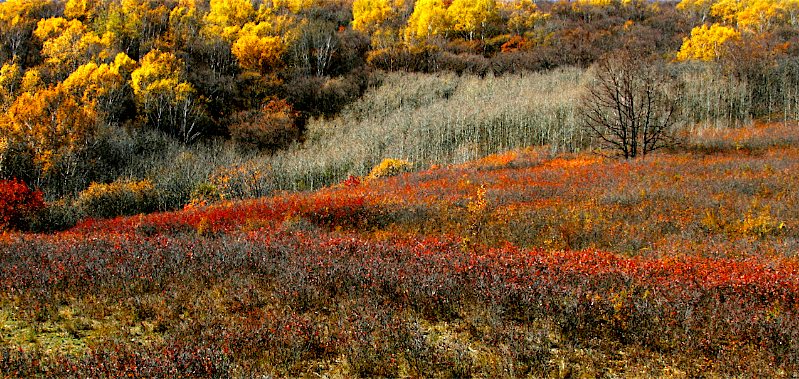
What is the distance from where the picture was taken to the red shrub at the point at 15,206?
18.5m

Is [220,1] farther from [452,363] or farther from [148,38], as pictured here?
[452,363]

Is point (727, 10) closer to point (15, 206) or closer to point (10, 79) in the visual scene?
point (15, 206)

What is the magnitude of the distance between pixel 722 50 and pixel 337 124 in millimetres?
58304

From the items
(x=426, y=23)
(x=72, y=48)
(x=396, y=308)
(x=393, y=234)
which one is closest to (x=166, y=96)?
(x=72, y=48)

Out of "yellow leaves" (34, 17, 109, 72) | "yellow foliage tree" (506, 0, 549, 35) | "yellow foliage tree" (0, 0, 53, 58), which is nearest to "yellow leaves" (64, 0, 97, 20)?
"yellow foliage tree" (0, 0, 53, 58)

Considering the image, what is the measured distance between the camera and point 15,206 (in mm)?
19125

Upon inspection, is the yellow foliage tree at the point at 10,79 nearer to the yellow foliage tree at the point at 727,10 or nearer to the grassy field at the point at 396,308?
the grassy field at the point at 396,308

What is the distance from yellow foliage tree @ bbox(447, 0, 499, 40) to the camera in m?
103

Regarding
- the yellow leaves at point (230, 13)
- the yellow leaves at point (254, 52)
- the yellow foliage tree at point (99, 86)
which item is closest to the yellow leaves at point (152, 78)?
the yellow foliage tree at point (99, 86)

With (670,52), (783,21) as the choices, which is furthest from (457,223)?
(783,21)

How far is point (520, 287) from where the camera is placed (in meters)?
7.23

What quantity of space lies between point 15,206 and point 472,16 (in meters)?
95.8

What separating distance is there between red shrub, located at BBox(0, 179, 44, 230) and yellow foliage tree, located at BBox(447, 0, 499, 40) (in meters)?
92.9

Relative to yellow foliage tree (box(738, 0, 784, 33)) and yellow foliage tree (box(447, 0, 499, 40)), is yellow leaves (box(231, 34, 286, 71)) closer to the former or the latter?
yellow foliage tree (box(447, 0, 499, 40))
